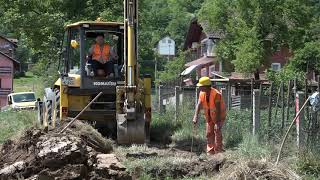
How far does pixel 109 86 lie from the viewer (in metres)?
13.7

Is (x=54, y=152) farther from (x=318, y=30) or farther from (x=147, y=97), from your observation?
(x=318, y=30)

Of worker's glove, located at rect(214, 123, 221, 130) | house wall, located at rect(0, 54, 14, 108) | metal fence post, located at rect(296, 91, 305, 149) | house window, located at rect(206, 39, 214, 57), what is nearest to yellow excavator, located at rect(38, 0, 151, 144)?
worker's glove, located at rect(214, 123, 221, 130)

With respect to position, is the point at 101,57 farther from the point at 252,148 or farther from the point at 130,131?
the point at 252,148

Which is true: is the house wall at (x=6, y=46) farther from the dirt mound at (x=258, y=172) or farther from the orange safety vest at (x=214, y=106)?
the dirt mound at (x=258, y=172)

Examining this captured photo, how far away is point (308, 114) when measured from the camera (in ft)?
32.8

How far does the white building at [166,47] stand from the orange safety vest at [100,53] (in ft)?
249

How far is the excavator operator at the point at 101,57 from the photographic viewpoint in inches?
539

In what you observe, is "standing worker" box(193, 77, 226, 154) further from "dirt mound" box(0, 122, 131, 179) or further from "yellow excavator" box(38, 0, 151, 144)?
"dirt mound" box(0, 122, 131, 179)

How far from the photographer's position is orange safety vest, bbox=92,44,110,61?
13656 millimetres

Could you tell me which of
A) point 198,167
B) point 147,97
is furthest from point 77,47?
point 198,167

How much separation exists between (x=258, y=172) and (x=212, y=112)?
4.42 meters

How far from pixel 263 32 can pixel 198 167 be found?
30968mm

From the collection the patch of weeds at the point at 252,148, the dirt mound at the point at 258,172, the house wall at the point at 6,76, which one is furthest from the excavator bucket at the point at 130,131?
the house wall at the point at 6,76

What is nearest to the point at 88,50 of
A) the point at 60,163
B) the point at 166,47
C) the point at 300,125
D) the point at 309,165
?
the point at 300,125
